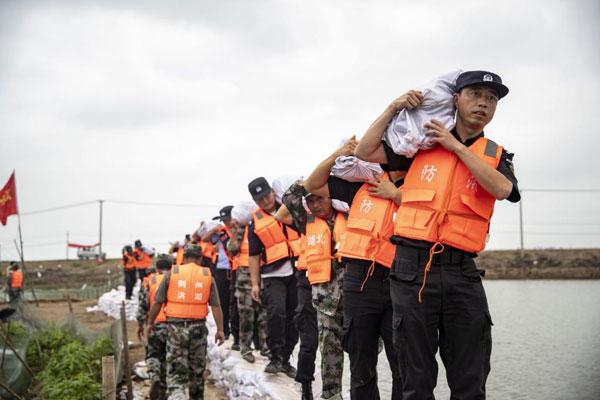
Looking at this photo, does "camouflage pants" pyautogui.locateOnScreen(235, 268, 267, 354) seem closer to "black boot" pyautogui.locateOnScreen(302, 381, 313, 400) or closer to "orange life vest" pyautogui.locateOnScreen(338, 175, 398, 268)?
"black boot" pyautogui.locateOnScreen(302, 381, 313, 400)

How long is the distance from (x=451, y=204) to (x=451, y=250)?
22cm

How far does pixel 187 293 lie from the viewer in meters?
6.79

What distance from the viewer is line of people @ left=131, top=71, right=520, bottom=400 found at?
2967 mm

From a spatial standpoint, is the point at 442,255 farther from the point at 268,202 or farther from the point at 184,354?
the point at 184,354

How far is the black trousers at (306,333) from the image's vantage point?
5.57 m

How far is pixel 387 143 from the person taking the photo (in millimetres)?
3316

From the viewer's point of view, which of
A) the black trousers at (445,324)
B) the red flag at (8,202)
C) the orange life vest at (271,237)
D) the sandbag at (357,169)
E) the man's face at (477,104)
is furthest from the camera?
the red flag at (8,202)

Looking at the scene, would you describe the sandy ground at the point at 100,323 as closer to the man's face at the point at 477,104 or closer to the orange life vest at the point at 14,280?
the orange life vest at the point at 14,280

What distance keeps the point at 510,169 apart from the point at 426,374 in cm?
109

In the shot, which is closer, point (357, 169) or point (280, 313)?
point (357, 169)

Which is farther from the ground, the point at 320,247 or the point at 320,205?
the point at 320,205

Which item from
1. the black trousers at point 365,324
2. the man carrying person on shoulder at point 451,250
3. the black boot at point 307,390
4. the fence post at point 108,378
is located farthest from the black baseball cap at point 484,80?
the fence post at point 108,378

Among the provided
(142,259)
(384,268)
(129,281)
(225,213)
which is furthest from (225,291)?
(142,259)

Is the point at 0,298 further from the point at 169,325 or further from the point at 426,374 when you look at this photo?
the point at 426,374
